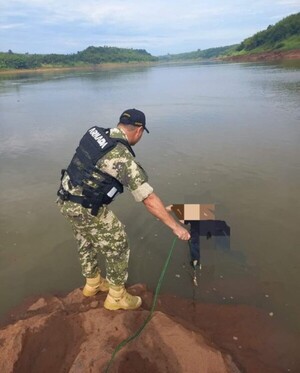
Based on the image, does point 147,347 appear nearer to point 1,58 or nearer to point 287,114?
point 287,114

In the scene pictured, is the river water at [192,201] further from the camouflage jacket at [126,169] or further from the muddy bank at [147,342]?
the camouflage jacket at [126,169]

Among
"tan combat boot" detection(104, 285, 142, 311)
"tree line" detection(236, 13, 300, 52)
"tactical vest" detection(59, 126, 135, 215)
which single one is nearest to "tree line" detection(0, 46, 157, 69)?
"tree line" detection(236, 13, 300, 52)

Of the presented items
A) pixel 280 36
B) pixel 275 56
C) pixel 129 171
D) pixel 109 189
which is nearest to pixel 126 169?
pixel 129 171

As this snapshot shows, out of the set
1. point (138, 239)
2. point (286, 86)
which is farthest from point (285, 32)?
point (138, 239)

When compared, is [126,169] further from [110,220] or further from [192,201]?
[192,201]

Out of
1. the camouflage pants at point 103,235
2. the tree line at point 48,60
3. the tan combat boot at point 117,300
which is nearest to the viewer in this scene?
the camouflage pants at point 103,235

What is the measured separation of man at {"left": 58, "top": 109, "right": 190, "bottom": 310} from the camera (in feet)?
11.8

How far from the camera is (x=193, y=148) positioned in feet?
39.0

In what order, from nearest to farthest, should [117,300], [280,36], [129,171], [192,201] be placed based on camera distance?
[129,171], [117,300], [192,201], [280,36]

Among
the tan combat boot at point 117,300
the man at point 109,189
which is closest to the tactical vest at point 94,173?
the man at point 109,189

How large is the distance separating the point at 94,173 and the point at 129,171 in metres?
0.43

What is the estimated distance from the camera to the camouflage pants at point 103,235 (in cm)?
392

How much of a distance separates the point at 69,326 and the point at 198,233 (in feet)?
7.78

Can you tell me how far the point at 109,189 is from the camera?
3.76m
